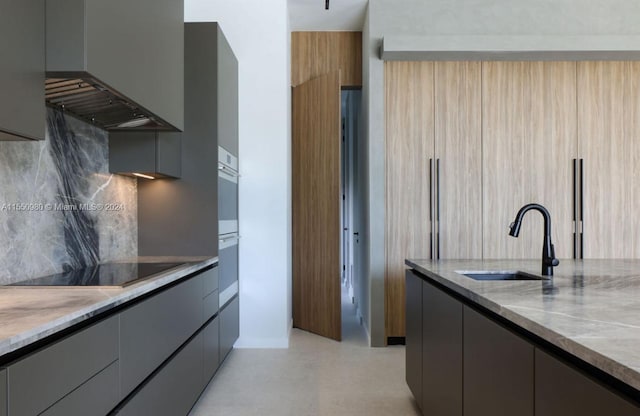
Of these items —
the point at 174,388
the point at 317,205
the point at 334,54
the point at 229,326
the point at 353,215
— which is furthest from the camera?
the point at 353,215

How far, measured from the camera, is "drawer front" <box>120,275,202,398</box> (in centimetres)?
160

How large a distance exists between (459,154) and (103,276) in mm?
3010

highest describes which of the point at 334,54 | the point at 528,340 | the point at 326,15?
the point at 326,15

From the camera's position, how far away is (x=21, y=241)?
1918 millimetres

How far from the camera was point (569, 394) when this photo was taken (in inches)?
36.4

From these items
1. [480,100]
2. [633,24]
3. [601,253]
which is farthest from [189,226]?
[633,24]

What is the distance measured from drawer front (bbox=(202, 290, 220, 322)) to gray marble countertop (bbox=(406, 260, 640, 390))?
4.42 feet

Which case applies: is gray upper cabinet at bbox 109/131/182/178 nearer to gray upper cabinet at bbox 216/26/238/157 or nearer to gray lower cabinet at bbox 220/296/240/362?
gray upper cabinet at bbox 216/26/238/157

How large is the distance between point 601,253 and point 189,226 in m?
3.53

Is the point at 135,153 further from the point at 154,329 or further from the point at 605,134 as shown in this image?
the point at 605,134

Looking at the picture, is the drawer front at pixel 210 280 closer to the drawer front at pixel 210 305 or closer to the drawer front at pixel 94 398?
the drawer front at pixel 210 305

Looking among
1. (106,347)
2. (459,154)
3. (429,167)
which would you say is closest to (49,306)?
(106,347)

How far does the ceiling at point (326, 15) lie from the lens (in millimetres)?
3883

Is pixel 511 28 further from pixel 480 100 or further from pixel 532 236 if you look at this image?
pixel 532 236
